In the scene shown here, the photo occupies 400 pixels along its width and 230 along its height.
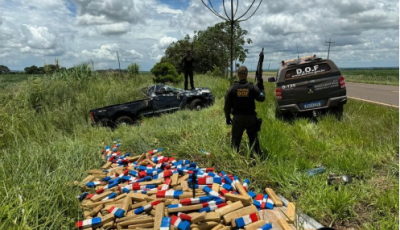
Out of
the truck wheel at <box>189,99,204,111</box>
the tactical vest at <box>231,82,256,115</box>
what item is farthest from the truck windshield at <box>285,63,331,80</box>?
the truck wheel at <box>189,99,204,111</box>

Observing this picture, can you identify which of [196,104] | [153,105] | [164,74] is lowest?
[196,104]

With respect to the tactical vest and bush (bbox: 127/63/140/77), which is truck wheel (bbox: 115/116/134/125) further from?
bush (bbox: 127/63/140/77)

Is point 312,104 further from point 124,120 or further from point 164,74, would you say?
point 164,74

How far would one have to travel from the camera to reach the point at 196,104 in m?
11.0

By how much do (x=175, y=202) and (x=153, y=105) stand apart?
6737 mm

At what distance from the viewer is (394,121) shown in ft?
20.1

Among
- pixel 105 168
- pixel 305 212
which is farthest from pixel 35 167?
pixel 305 212

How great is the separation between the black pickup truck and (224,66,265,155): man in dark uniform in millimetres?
5188

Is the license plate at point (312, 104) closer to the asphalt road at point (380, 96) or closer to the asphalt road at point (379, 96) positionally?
the asphalt road at point (379, 96)

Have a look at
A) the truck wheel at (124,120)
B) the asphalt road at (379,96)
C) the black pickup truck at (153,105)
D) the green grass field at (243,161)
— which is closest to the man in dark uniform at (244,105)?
the green grass field at (243,161)

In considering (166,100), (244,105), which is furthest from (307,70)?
(166,100)

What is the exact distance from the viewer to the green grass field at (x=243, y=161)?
3.16 m

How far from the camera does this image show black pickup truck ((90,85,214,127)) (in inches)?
350

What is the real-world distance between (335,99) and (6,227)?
7749 millimetres
